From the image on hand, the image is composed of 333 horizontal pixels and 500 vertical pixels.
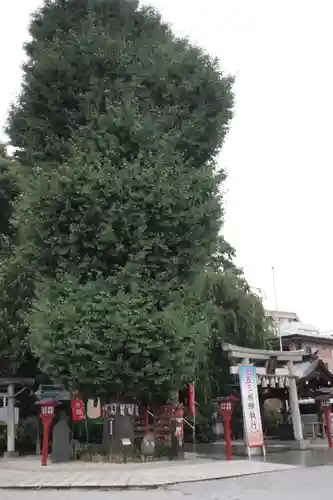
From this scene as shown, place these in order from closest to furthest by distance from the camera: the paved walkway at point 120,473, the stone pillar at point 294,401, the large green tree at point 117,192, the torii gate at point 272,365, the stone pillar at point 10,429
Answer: the paved walkway at point 120,473 → the large green tree at point 117,192 → the torii gate at point 272,365 → the stone pillar at point 10,429 → the stone pillar at point 294,401

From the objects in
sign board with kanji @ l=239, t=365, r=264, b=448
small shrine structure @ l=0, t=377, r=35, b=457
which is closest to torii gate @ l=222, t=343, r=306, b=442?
sign board with kanji @ l=239, t=365, r=264, b=448

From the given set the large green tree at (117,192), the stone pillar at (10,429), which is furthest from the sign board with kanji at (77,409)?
the large green tree at (117,192)

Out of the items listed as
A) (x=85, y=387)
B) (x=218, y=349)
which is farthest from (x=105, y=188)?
(x=218, y=349)

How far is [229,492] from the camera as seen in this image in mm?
9398

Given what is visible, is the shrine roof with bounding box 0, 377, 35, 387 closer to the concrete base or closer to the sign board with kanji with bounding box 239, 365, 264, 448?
the concrete base

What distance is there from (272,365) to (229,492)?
34.1 feet

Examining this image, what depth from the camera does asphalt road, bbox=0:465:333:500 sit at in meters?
8.88

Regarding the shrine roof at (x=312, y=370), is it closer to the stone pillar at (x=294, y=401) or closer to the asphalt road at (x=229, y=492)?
the stone pillar at (x=294, y=401)

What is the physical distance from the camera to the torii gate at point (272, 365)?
57.8 feet

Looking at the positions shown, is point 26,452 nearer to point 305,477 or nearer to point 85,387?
point 85,387

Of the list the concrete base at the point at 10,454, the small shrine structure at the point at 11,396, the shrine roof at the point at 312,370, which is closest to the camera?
the concrete base at the point at 10,454

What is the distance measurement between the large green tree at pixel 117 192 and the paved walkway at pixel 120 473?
7.36 feet

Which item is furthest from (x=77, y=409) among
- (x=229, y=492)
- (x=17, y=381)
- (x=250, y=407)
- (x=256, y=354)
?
(x=229, y=492)

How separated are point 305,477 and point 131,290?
668cm
